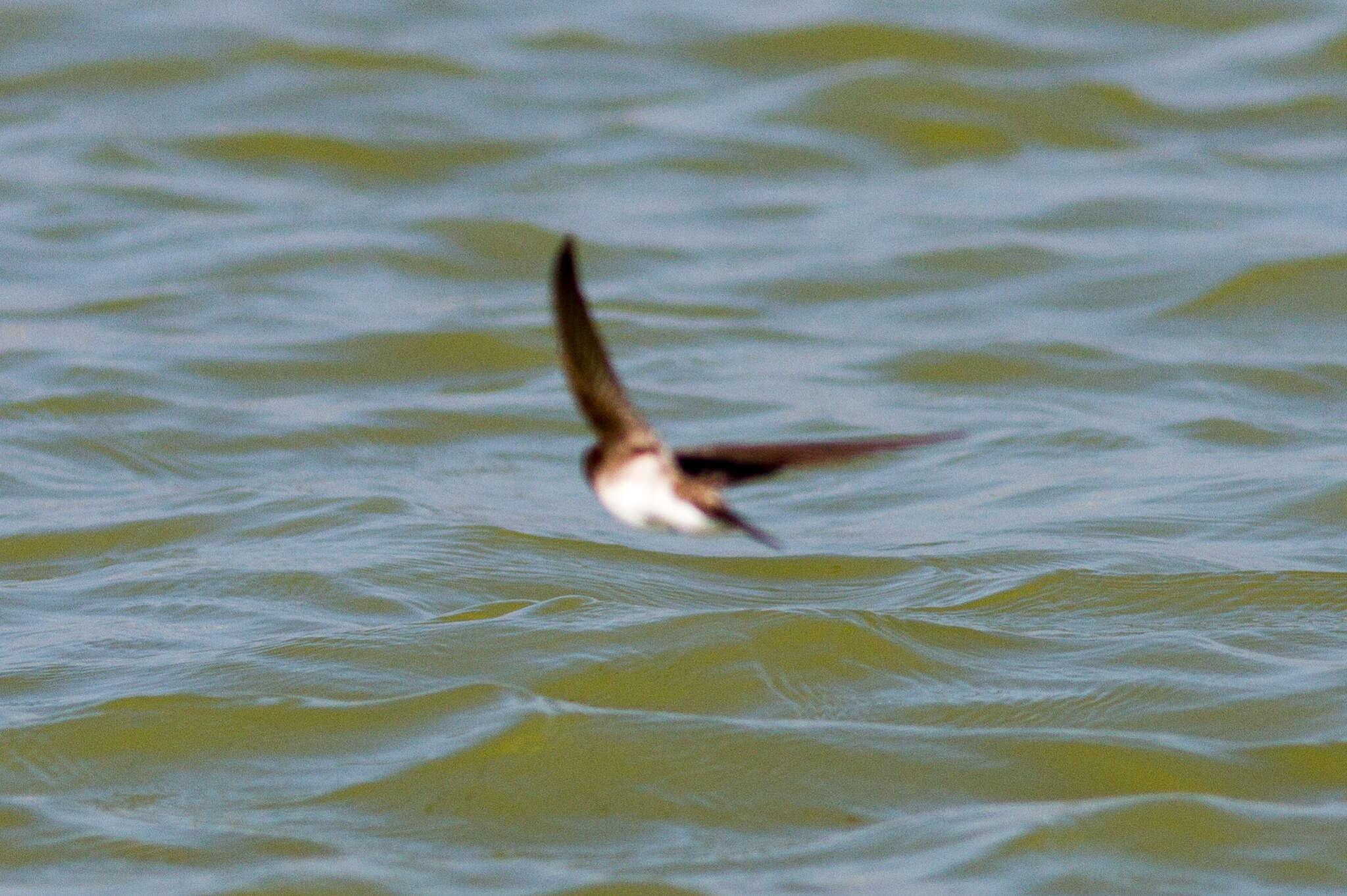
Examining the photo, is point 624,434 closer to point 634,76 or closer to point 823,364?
point 823,364

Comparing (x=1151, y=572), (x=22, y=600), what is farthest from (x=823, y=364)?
(x=22, y=600)

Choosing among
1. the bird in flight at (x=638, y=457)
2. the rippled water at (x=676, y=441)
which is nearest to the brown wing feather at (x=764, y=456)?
the bird in flight at (x=638, y=457)

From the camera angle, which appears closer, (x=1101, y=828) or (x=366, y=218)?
(x=1101, y=828)

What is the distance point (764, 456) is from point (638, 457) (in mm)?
144

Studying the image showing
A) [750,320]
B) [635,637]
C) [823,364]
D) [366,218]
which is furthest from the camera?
[366,218]

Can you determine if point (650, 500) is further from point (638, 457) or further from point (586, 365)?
point (586, 365)

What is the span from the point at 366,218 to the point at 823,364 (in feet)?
8.71

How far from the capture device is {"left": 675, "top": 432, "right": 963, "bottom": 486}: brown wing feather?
238 cm

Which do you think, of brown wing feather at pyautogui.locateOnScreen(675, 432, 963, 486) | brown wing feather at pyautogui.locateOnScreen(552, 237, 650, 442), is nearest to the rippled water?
brown wing feather at pyautogui.locateOnScreen(675, 432, 963, 486)

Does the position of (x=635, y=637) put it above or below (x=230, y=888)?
above

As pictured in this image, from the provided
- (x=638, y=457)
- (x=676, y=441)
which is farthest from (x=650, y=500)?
(x=676, y=441)

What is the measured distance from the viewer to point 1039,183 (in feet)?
32.0

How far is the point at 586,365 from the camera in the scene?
2.37m

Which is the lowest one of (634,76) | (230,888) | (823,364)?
(230,888)
